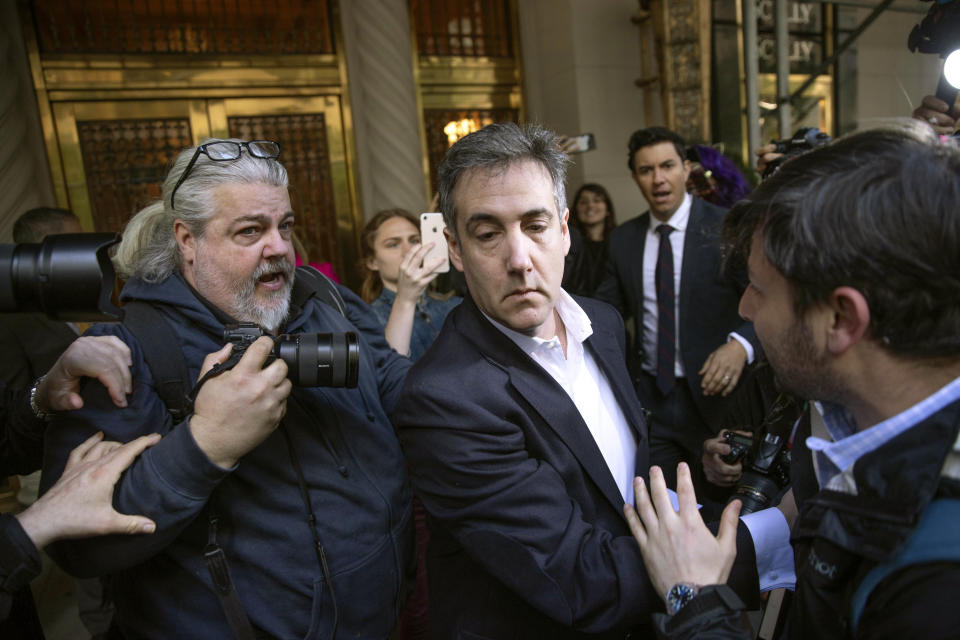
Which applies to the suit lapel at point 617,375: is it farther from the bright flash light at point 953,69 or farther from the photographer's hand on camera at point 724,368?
the bright flash light at point 953,69

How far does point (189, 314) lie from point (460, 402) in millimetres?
701

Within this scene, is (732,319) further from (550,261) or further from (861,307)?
(861,307)

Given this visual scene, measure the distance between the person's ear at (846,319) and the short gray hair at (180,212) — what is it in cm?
133

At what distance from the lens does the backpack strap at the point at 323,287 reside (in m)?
1.78

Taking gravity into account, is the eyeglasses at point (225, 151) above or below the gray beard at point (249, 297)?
above

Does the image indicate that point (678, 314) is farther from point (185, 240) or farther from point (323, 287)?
point (185, 240)

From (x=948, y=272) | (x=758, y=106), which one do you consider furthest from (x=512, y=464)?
(x=758, y=106)

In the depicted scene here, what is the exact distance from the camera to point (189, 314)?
1.39 meters

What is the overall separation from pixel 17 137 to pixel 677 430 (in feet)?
14.4

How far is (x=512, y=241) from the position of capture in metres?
1.29

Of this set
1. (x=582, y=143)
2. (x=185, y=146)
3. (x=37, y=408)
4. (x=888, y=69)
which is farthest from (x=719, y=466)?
(x=888, y=69)

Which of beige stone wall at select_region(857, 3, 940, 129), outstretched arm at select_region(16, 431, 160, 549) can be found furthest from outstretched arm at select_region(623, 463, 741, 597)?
beige stone wall at select_region(857, 3, 940, 129)

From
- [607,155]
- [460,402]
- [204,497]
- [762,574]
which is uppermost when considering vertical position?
[607,155]

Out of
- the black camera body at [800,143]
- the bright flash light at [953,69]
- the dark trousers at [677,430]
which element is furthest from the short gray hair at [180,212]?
the bright flash light at [953,69]
